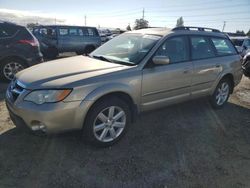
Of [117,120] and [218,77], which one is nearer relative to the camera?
[117,120]

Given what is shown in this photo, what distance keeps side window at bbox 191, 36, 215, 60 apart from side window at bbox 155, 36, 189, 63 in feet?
0.71

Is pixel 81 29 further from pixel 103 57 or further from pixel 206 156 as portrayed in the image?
pixel 206 156

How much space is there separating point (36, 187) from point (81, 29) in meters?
12.1

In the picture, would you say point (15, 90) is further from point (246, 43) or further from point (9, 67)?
point (246, 43)

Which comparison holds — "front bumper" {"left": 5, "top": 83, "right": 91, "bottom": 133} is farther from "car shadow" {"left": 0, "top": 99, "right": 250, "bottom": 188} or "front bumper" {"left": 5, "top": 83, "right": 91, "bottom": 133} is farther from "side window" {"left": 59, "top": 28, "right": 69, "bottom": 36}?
"side window" {"left": 59, "top": 28, "right": 69, "bottom": 36}

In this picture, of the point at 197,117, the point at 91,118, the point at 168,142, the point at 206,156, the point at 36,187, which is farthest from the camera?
the point at 197,117

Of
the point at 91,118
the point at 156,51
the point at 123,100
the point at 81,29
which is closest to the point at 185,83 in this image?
the point at 156,51

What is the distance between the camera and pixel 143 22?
223 feet

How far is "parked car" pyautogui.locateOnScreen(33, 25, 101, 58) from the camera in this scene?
12.8 metres

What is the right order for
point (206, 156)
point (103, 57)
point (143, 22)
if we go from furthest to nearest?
point (143, 22)
point (103, 57)
point (206, 156)

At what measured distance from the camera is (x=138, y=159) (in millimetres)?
3369

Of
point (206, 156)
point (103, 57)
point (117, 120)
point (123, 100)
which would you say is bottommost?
point (206, 156)

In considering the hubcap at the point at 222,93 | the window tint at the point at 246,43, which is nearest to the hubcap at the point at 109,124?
the hubcap at the point at 222,93

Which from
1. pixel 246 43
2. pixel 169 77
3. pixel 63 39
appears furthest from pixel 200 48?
pixel 246 43
